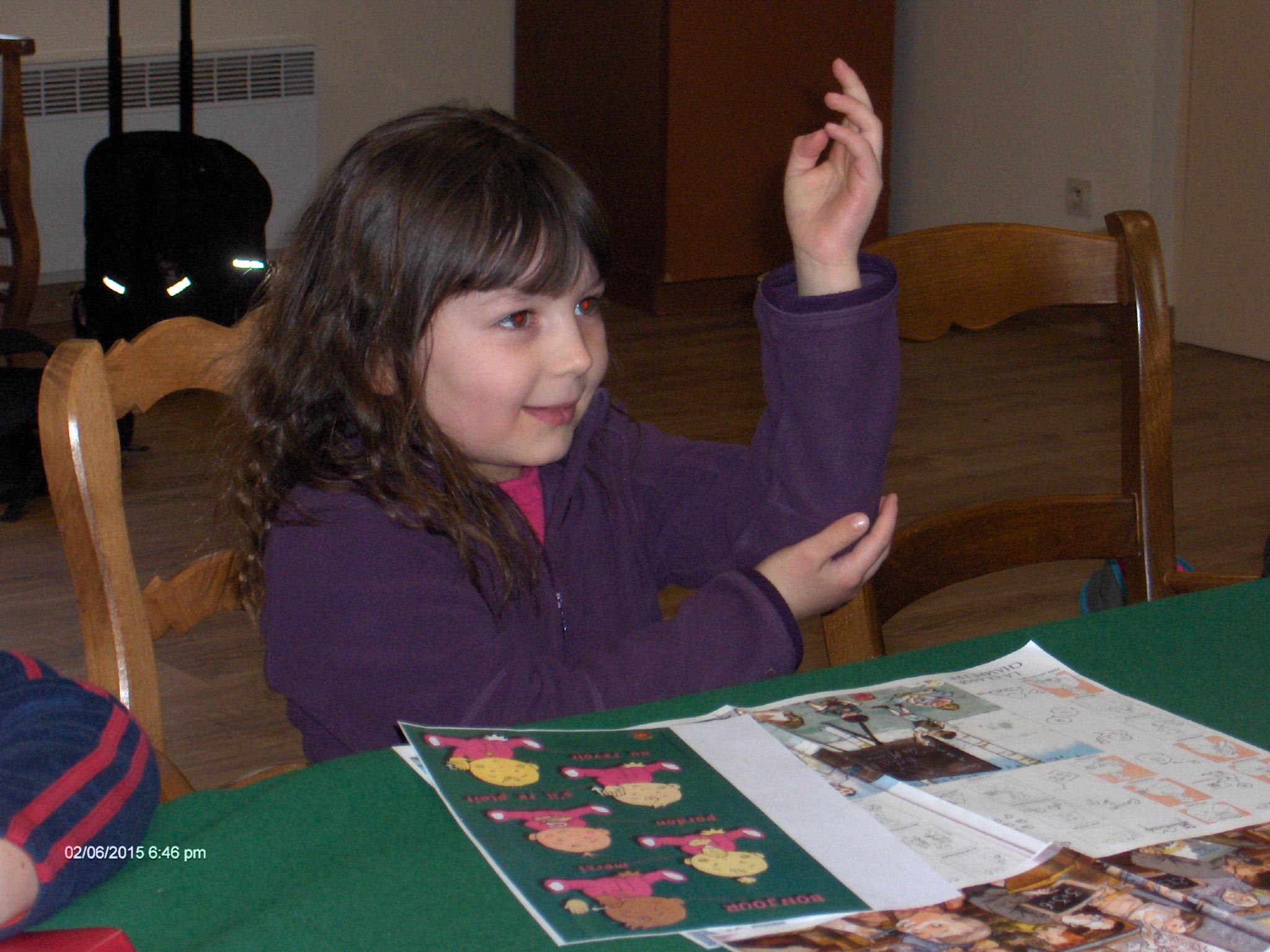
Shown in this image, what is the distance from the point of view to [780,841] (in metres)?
0.62

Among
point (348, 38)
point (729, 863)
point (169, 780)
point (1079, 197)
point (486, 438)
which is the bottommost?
point (169, 780)

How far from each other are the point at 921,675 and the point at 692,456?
0.38 meters

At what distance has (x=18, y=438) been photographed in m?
2.88

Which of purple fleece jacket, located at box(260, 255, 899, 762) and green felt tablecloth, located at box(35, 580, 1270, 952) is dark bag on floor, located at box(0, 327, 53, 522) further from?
green felt tablecloth, located at box(35, 580, 1270, 952)

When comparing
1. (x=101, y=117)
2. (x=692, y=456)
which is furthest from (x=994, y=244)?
(x=101, y=117)

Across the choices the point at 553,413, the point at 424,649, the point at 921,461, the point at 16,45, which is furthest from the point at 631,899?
the point at 16,45

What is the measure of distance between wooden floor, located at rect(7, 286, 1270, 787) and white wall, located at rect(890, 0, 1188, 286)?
43 cm

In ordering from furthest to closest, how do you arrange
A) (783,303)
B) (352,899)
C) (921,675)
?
(783,303) → (921,675) → (352,899)

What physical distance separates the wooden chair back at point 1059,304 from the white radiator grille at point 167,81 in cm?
342

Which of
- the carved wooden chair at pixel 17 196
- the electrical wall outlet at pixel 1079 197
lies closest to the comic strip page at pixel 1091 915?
the carved wooden chair at pixel 17 196

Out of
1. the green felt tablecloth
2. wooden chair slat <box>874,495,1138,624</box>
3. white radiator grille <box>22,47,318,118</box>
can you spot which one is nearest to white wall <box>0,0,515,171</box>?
white radiator grille <box>22,47,318,118</box>

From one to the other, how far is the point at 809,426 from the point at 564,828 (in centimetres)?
44

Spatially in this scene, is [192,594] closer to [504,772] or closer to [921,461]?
[504,772]

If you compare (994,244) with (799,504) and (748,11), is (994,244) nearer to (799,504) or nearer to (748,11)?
(799,504)
